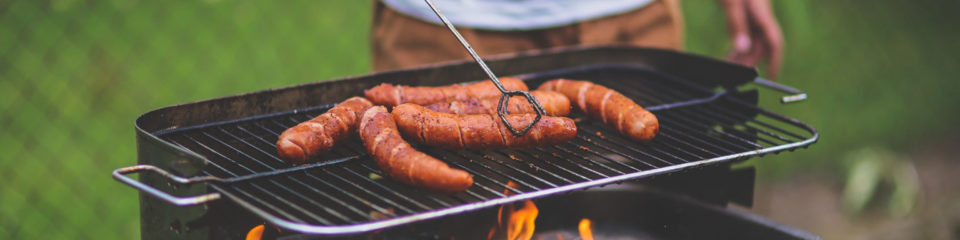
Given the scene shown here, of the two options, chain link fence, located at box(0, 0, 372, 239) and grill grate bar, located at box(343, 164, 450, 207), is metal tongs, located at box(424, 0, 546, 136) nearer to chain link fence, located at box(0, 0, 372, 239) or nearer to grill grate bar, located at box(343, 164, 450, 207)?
grill grate bar, located at box(343, 164, 450, 207)

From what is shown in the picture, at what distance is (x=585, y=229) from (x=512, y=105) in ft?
2.73

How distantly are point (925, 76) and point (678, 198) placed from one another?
23.7 feet

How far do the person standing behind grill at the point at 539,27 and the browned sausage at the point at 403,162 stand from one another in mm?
1135

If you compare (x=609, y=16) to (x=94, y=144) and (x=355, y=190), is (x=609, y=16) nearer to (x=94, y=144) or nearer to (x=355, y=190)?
(x=355, y=190)

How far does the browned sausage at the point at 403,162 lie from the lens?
186cm

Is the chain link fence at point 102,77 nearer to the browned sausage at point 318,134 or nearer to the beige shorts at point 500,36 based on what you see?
the beige shorts at point 500,36

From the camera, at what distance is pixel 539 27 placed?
3.23m

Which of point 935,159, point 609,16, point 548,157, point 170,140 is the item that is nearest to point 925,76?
point 935,159

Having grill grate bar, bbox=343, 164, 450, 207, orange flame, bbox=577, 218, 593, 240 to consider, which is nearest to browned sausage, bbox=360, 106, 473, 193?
grill grate bar, bbox=343, 164, 450, 207

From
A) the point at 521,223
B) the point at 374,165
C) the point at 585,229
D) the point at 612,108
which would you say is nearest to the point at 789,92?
the point at 612,108

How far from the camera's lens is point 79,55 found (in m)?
5.02

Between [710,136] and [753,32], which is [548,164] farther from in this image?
[753,32]

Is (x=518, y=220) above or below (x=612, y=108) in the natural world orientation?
below

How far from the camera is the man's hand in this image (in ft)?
11.5
